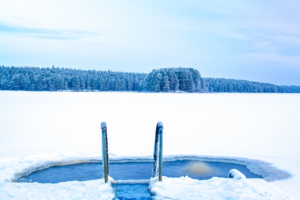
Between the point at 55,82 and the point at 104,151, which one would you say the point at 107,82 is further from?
the point at 104,151

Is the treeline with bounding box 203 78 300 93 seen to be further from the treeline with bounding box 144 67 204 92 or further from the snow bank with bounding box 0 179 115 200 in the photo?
the snow bank with bounding box 0 179 115 200

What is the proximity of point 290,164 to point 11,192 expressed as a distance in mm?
5657

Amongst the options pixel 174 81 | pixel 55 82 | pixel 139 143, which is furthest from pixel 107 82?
pixel 139 143

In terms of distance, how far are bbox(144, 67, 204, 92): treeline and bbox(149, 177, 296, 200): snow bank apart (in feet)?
233

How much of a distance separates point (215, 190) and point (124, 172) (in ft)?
7.03

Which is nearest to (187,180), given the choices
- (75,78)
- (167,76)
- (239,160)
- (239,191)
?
(239,191)

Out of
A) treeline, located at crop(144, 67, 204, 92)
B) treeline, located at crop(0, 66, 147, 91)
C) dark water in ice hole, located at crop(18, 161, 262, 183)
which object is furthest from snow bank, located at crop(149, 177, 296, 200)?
treeline, located at crop(0, 66, 147, 91)

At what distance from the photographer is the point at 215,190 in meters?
4.59

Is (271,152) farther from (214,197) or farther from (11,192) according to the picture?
(11,192)

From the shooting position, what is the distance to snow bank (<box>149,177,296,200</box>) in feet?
13.9

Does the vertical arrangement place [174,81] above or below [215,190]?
above

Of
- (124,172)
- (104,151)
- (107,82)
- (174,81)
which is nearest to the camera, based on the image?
(104,151)

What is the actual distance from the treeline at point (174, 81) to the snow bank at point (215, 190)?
71127mm

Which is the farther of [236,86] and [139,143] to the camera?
[236,86]
